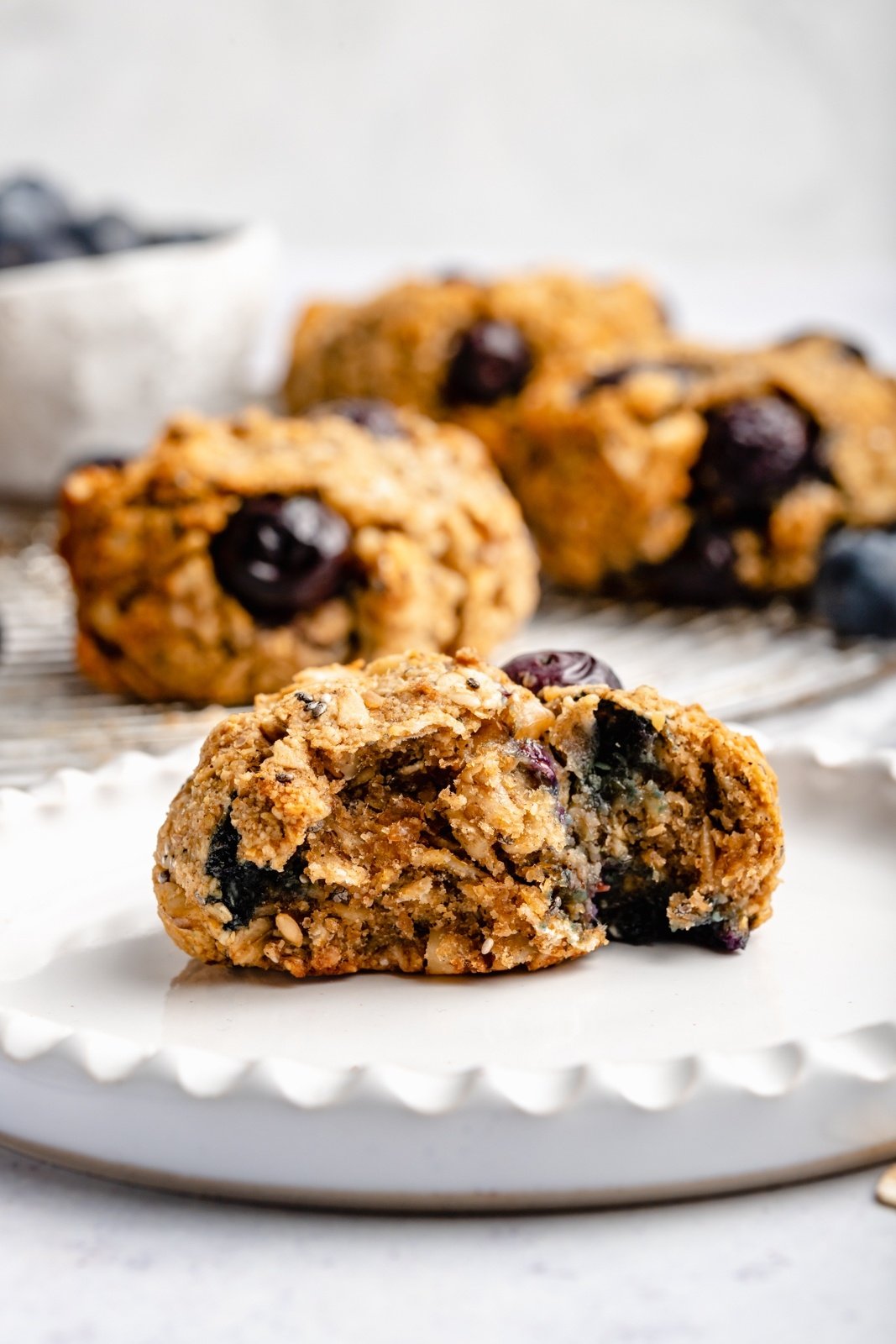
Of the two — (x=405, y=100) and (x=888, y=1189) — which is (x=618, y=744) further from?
(x=405, y=100)

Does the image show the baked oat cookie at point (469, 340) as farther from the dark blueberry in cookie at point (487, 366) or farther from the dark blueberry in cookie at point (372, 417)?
the dark blueberry in cookie at point (372, 417)

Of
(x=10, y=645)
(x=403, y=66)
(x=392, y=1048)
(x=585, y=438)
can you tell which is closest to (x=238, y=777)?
(x=392, y=1048)

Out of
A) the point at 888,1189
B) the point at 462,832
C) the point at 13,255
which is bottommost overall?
the point at 888,1189

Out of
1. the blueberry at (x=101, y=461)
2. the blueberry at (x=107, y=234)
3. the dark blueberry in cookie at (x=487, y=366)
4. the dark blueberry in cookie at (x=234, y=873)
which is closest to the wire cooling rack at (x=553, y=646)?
the blueberry at (x=101, y=461)

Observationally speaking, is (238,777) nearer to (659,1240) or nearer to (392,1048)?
(392,1048)

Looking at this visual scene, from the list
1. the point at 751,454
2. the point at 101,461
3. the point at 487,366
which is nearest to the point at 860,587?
the point at 751,454

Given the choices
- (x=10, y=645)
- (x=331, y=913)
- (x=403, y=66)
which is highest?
(x=403, y=66)
